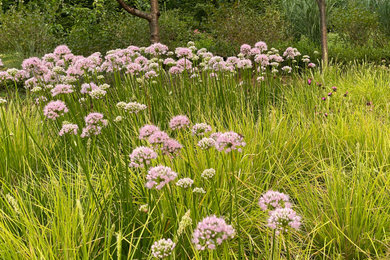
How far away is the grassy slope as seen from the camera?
6.51 feet

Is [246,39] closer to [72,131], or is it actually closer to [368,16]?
[368,16]

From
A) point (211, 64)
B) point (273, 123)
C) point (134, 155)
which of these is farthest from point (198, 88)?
point (134, 155)

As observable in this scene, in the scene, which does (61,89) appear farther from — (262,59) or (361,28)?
(361,28)

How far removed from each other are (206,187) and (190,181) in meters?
→ 0.88

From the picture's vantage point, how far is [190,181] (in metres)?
1.66

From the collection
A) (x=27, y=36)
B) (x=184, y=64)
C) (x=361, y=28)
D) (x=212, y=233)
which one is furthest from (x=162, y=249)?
(x=361, y=28)

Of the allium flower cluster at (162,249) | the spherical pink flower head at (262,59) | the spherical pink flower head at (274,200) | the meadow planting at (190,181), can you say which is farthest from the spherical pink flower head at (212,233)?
the spherical pink flower head at (262,59)

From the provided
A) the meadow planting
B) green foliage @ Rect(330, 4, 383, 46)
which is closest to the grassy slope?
the meadow planting

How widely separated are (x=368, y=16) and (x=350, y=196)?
30.0 feet

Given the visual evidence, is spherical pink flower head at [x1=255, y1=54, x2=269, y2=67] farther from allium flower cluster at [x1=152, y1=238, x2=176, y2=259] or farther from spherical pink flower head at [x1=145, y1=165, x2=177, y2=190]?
allium flower cluster at [x1=152, y1=238, x2=176, y2=259]

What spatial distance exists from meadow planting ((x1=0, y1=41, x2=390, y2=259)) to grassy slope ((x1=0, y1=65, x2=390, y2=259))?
2 centimetres

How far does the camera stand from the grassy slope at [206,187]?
1.98 m

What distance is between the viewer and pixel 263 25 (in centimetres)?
938

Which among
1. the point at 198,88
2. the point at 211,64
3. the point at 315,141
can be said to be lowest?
the point at 315,141
